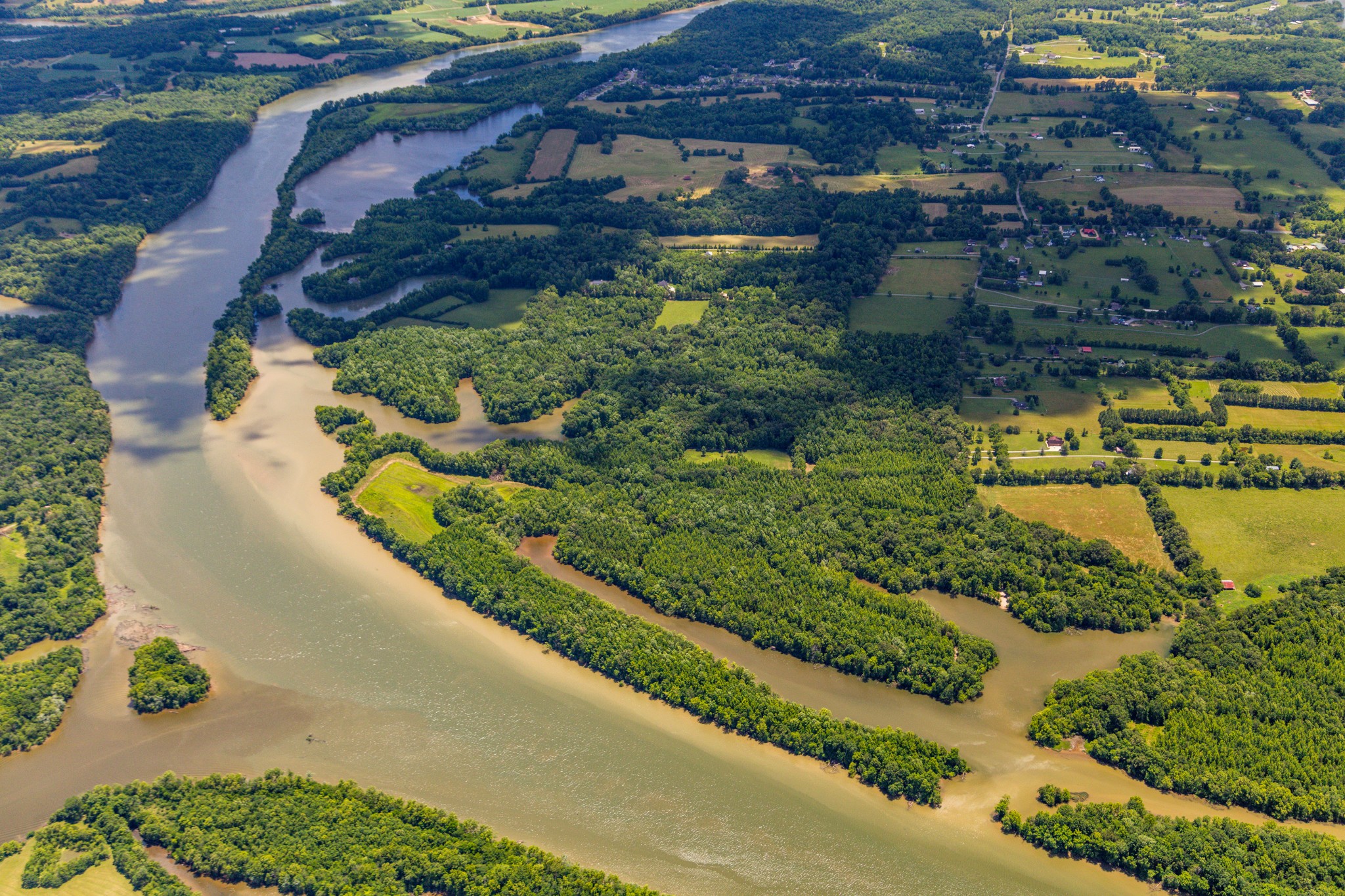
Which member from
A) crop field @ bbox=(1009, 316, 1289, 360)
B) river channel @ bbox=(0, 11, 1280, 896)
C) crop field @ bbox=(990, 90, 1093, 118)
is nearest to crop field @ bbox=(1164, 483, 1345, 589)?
river channel @ bbox=(0, 11, 1280, 896)

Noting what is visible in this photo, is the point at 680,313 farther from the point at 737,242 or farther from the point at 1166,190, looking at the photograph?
the point at 1166,190

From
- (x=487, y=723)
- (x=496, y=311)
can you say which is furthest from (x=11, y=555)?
(x=496, y=311)

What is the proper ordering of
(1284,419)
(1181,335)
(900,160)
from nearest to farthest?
(1284,419), (1181,335), (900,160)

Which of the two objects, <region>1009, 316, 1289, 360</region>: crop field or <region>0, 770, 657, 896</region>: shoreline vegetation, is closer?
<region>0, 770, 657, 896</region>: shoreline vegetation

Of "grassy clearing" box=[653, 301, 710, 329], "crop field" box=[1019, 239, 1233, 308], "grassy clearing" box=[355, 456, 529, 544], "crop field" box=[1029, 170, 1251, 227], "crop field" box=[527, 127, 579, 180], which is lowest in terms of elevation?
"grassy clearing" box=[355, 456, 529, 544]

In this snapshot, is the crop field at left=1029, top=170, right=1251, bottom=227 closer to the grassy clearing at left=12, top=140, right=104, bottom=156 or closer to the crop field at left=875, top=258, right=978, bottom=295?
the crop field at left=875, top=258, right=978, bottom=295

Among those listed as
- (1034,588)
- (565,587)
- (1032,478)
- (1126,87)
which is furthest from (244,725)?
(1126,87)

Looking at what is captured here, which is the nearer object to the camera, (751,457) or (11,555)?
(11,555)
